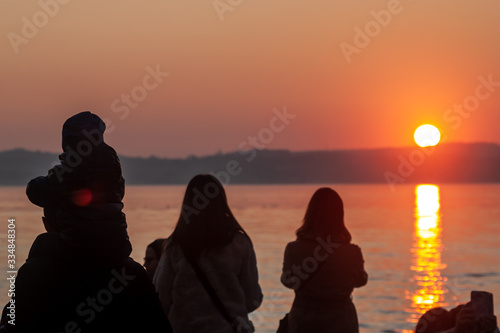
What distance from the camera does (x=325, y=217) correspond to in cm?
677

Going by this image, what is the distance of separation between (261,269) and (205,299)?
92.6 ft

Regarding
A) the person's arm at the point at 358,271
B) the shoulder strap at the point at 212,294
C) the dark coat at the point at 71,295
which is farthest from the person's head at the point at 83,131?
the person's arm at the point at 358,271

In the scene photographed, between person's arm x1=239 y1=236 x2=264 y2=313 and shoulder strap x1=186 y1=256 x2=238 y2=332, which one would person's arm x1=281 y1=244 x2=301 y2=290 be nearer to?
person's arm x1=239 y1=236 x2=264 y2=313

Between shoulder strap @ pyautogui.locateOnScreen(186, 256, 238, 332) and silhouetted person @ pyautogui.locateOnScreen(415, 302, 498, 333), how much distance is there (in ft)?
5.95

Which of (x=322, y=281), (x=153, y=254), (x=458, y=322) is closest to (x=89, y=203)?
(x=458, y=322)

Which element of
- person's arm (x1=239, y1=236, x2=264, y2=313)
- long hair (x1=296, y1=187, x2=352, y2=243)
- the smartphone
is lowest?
the smartphone

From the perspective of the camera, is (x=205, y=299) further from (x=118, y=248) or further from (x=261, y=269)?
(x=261, y=269)

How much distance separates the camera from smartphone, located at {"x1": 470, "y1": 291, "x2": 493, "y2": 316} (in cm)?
418

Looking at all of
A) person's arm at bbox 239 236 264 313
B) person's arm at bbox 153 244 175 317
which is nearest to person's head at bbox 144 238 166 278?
person's arm at bbox 153 244 175 317

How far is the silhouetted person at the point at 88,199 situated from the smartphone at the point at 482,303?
6.47 feet

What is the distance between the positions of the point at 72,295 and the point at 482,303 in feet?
6.95

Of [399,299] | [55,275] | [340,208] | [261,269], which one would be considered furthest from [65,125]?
[261,269]

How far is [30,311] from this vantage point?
293 cm

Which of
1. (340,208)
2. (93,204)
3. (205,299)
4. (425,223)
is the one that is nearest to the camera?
(93,204)
